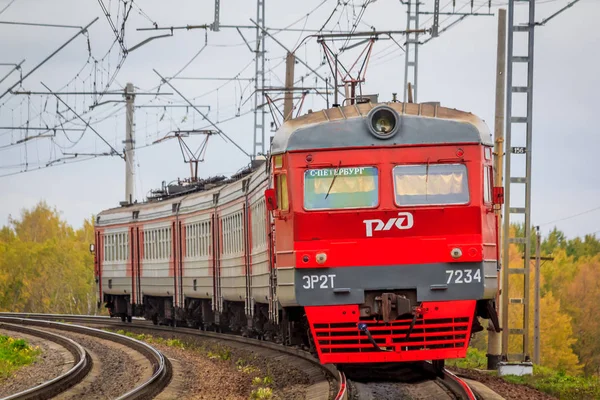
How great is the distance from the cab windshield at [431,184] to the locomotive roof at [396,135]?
324mm

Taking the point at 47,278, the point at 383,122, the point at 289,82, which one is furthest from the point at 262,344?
the point at 47,278

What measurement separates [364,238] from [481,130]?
6.39ft

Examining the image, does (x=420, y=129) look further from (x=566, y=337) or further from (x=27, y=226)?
(x=27, y=226)

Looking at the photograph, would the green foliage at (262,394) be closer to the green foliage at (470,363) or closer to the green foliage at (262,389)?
the green foliage at (262,389)

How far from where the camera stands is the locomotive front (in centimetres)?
1446

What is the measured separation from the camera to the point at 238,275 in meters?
23.5

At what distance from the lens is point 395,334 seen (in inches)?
569

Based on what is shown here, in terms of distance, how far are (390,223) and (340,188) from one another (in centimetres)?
72

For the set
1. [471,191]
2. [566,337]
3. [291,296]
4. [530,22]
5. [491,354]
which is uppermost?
[530,22]

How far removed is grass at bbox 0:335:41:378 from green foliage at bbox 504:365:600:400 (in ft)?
27.8

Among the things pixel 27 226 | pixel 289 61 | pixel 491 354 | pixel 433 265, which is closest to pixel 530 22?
pixel 491 354

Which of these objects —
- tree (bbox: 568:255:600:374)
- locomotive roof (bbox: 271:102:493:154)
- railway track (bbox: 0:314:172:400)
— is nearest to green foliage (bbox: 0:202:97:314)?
tree (bbox: 568:255:600:374)

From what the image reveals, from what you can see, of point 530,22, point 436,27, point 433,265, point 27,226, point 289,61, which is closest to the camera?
point 433,265

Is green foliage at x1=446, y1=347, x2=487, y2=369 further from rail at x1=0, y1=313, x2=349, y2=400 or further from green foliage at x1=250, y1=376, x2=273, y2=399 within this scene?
green foliage at x1=250, y1=376, x2=273, y2=399
